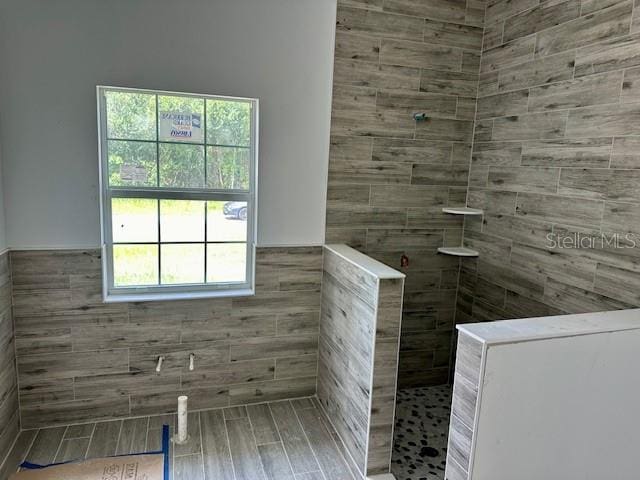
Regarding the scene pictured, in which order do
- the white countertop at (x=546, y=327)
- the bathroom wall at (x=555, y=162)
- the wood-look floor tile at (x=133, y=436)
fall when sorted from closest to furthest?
the white countertop at (x=546, y=327), the bathroom wall at (x=555, y=162), the wood-look floor tile at (x=133, y=436)

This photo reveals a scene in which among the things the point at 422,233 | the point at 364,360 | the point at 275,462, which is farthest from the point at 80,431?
the point at 422,233

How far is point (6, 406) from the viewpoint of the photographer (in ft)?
8.30

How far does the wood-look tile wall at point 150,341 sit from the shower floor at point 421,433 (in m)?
0.72

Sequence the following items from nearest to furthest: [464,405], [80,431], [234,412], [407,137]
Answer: [464,405] < [80,431] < [234,412] < [407,137]

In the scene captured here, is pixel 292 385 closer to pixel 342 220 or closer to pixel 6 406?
pixel 342 220

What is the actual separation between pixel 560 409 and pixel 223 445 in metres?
1.92

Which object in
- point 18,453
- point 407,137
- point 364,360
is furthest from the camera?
point 407,137

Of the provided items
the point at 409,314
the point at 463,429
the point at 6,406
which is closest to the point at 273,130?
the point at 409,314

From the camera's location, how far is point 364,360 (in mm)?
2410

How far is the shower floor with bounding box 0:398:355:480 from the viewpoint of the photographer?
2.49 metres

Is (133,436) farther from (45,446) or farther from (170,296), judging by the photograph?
(170,296)

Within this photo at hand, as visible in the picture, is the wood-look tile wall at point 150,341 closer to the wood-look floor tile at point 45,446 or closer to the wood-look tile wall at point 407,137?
the wood-look floor tile at point 45,446

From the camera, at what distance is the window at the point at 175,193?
2707 millimetres

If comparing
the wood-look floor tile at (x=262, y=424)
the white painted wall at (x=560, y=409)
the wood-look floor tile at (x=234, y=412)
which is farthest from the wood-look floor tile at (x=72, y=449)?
the white painted wall at (x=560, y=409)
